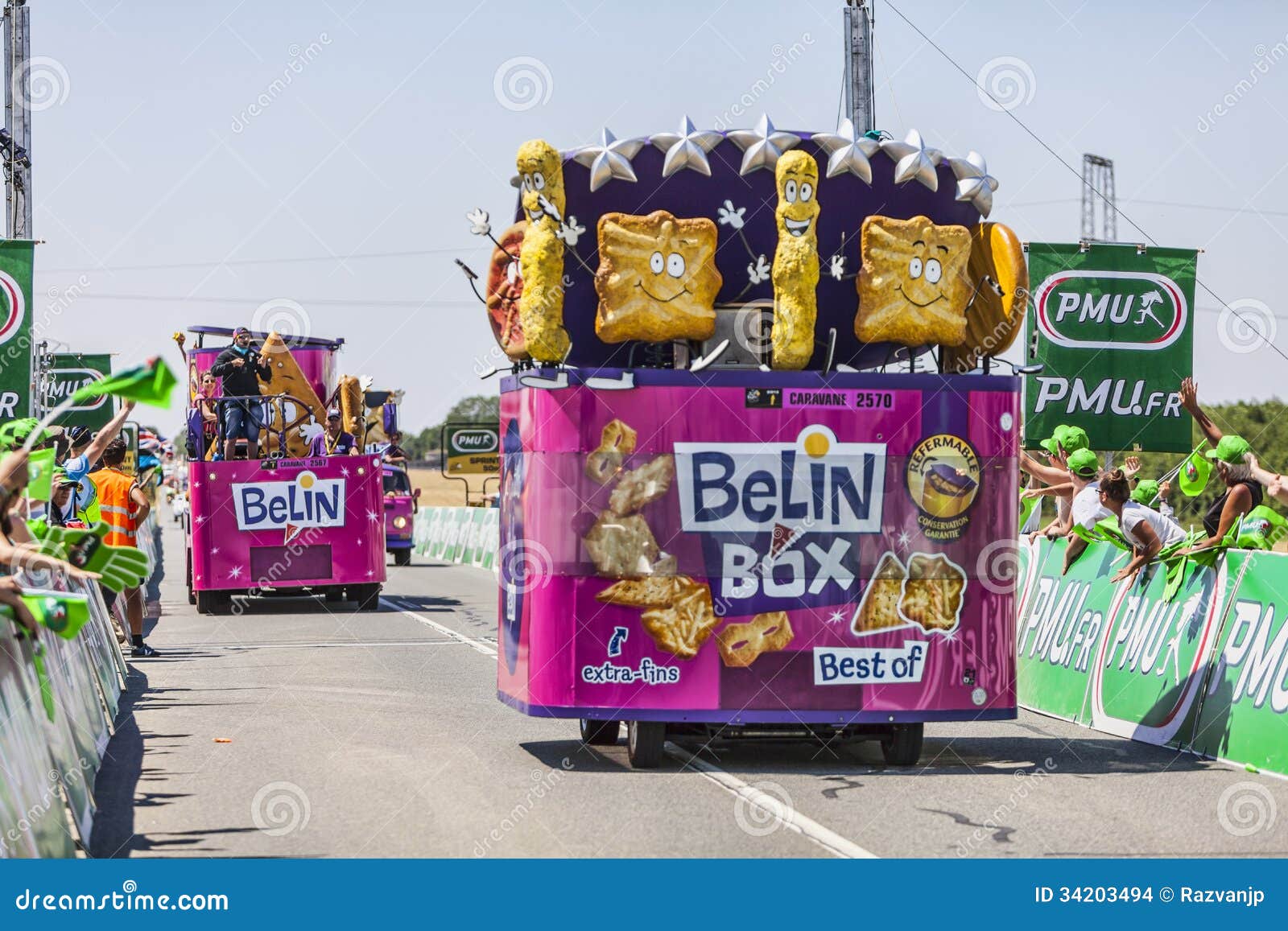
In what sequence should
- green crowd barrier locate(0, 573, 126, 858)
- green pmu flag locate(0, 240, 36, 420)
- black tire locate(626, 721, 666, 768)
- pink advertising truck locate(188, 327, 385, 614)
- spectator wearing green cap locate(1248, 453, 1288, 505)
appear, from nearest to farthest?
1. green crowd barrier locate(0, 573, 126, 858)
2. black tire locate(626, 721, 666, 768)
3. spectator wearing green cap locate(1248, 453, 1288, 505)
4. green pmu flag locate(0, 240, 36, 420)
5. pink advertising truck locate(188, 327, 385, 614)

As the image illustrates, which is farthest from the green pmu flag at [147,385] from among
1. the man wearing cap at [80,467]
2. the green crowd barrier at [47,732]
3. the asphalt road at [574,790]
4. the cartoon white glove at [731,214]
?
the man wearing cap at [80,467]

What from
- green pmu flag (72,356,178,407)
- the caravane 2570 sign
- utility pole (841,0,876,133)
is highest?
utility pole (841,0,876,133)

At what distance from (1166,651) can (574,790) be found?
4.54 meters

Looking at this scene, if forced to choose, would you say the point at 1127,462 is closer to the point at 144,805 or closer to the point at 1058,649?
the point at 1058,649

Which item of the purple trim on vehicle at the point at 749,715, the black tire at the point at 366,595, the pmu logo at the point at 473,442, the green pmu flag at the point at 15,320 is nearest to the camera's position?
the purple trim on vehicle at the point at 749,715

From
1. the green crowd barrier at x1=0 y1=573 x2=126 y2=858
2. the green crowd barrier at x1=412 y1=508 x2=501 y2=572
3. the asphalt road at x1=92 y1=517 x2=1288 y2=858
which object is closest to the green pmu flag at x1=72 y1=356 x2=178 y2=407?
the green crowd barrier at x1=0 y1=573 x2=126 y2=858

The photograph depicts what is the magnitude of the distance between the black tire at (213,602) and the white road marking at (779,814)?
13.1m

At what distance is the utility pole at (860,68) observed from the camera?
19.1 m

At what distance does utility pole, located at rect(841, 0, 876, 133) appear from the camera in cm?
1914

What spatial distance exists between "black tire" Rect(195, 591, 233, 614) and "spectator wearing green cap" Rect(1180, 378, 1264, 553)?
14.2 metres

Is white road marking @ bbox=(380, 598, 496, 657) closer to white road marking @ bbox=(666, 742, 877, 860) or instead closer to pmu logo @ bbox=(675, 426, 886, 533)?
white road marking @ bbox=(666, 742, 877, 860)

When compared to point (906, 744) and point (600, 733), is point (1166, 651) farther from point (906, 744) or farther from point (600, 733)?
point (600, 733)

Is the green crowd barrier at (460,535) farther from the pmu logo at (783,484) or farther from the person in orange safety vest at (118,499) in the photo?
the pmu logo at (783,484)

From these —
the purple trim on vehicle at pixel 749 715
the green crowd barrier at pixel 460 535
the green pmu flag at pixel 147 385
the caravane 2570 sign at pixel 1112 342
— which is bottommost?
the green crowd barrier at pixel 460 535
